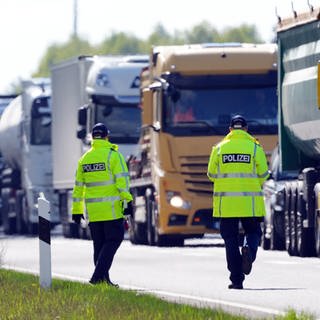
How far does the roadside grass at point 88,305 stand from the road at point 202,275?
1.60 feet

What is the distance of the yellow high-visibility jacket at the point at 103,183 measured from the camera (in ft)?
61.2

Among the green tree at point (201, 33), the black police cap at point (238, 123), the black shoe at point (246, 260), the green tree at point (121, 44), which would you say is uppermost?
the green tree at point (201, 33)

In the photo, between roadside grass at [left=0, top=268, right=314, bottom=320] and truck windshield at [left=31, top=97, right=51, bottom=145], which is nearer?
roadside grass at [left=0, top=268, right=314, bottom=320]

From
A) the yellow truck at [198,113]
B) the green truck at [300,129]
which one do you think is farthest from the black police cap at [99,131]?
the yellow truck at [198,113]

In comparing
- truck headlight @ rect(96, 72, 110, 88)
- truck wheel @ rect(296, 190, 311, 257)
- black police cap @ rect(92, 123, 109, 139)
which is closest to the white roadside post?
black police cap @ rect(92, 123, 109, 139)

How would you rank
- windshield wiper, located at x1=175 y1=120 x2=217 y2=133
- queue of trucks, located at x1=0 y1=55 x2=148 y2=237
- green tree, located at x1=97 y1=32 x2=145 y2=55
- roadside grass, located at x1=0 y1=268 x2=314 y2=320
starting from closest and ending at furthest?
roadside grass, located at x1=0 y1=268 x2=314 y2=320
windshield wiper, located at x1=175 y1=120 x2=217 y2=133
queue of trucks, located at x1=0 y1=55 x2=148 y2=237
green tree, located at x1=97 y1=32 x2=145 y2=55

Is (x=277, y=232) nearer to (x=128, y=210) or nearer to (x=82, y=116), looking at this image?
(x=82, y=116)

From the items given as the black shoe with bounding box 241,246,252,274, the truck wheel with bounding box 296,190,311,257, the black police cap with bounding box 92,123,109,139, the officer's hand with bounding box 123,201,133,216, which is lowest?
the truck wheel with bounding box 296,190,311,257

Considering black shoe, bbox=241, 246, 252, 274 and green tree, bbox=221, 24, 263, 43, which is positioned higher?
green tree, bbox=221, 24, 263, 43

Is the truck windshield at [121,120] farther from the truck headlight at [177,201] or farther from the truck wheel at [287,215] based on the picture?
the truck wheel at [287,215]

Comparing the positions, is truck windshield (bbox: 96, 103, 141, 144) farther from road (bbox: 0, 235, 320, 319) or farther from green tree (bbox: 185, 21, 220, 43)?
green tree (bbox: 185, 21, 220, 43)

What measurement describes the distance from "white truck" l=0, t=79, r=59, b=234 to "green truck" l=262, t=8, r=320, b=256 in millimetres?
18153

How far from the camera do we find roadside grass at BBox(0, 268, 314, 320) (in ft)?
44.8

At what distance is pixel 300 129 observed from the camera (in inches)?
981
